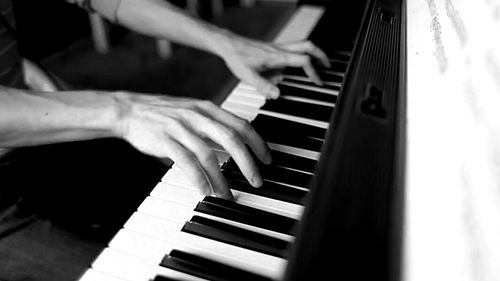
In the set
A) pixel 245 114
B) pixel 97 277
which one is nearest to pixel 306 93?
pixel 245 114

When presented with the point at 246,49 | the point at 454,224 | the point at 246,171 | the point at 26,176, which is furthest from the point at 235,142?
the point at 26,176

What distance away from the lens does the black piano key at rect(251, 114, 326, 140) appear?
86 cm

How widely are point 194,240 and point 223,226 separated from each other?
43 mm

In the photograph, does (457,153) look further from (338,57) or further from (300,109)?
(338,57)

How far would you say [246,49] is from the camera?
105cm

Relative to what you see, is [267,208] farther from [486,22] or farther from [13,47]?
[13,47]

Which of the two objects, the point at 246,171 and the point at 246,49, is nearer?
the point at 246,171

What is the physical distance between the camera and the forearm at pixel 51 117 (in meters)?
0.75

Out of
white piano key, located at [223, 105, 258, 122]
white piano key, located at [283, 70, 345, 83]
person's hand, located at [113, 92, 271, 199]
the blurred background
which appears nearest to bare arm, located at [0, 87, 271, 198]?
person's hand, located at [113, 92, 271, 199]

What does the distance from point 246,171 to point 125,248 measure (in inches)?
7.7

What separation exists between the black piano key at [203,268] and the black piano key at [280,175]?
7.1 inches

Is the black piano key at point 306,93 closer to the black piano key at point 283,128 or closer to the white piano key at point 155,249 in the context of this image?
the black piano key at point 283,128

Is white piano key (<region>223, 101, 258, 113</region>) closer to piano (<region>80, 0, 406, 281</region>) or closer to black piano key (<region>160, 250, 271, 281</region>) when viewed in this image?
piano (<region>80, 0, 406, 281</region>)

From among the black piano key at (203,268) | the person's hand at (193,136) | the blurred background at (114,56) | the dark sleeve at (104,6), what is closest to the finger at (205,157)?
the person's hand at (193,136)
